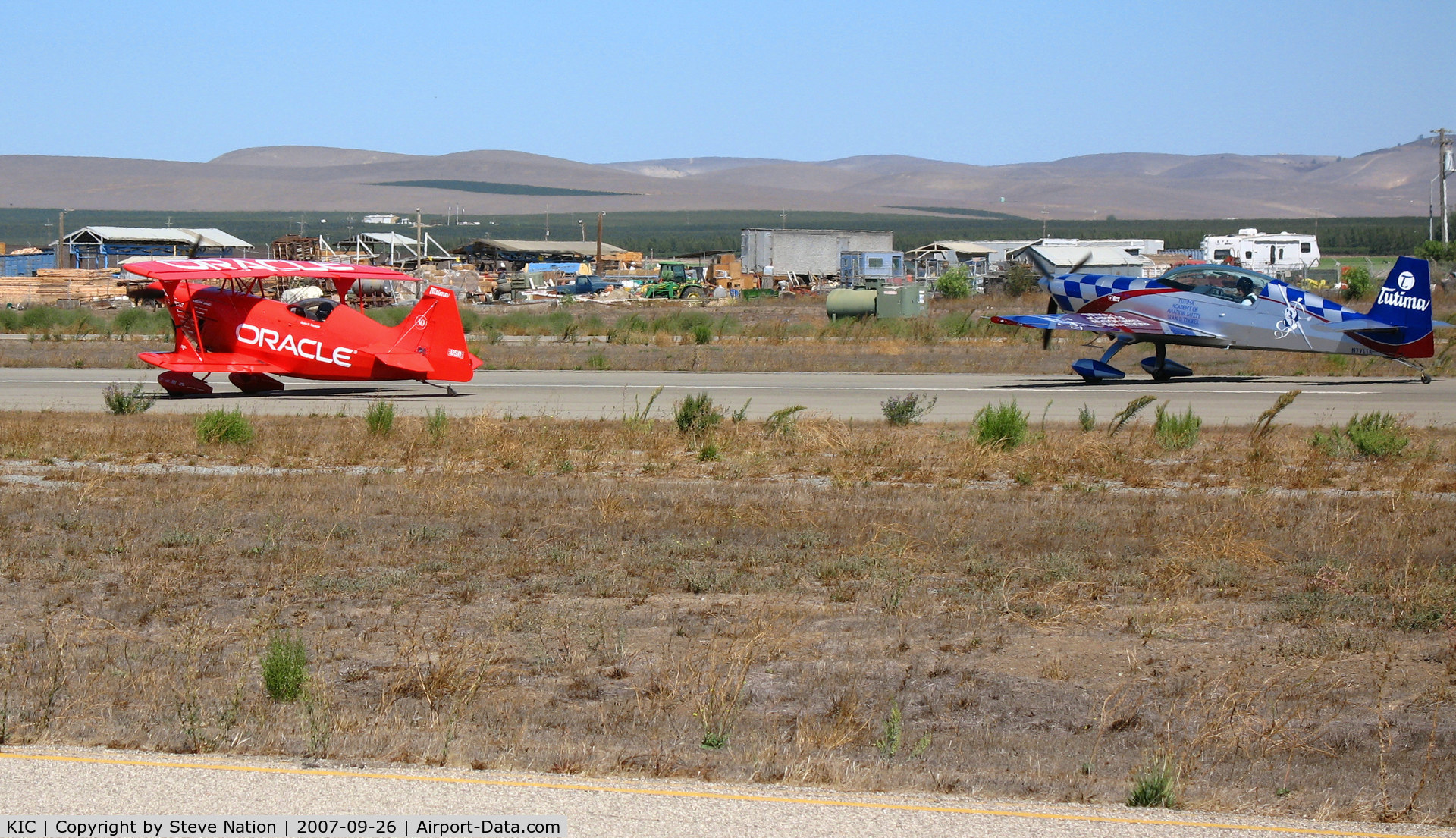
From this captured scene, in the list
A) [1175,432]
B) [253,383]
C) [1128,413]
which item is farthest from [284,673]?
[253,383]

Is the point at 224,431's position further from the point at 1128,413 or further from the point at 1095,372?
the point at 1095,372

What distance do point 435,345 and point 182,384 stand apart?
14.7 feet

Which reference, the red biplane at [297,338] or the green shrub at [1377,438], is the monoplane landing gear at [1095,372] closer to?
the green shrub at [1377,438]

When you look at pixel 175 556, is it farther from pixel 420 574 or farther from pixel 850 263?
pixel 850 263

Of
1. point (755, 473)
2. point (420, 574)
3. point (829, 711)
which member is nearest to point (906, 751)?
point (829, 711)

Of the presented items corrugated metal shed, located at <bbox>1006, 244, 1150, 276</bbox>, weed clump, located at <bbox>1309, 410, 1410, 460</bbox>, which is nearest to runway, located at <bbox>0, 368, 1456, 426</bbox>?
weed clump, located at <bbox>1309, 410, 1410, 460</bbox>

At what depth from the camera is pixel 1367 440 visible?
15.4 meters

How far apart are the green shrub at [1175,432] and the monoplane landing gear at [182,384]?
1580 centimetres

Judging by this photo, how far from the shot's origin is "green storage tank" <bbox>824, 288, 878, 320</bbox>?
1828 inches

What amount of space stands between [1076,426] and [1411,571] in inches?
358

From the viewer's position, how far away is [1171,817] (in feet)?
15.8

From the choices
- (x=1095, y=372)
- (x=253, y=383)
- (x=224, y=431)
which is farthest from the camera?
(x=1095, y=372)

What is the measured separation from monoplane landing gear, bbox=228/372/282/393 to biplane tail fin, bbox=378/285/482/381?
269cm

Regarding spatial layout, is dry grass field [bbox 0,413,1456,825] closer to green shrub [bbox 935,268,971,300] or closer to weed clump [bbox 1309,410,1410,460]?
weed clump [bbox 1309,410,1410,460]
